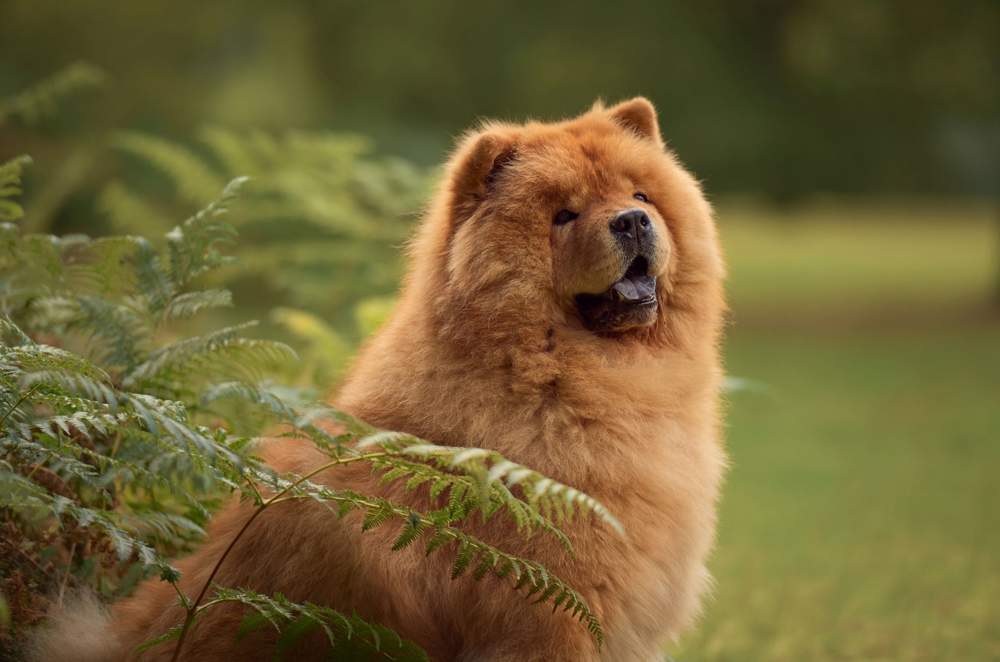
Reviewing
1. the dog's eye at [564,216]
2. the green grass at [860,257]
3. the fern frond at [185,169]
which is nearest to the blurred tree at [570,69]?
the green grass at [860,257]

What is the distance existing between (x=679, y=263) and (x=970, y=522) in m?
4.29

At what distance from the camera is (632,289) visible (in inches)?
140

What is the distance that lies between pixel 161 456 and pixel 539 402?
102cm

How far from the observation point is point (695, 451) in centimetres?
355

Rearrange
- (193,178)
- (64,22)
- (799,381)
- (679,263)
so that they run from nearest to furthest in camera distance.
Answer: (679,263), (193,178), (799,381), (64,22)

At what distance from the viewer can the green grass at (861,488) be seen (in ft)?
17.1

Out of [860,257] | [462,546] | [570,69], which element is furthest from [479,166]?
[860,257]

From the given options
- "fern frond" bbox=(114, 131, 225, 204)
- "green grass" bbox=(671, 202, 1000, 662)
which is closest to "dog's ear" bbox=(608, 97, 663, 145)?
"green grass" bbox=(671, 202, 1000, 662)

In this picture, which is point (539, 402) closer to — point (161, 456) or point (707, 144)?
point (161, 456)

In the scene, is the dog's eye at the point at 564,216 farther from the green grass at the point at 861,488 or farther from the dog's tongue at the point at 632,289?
the green grass at the point at 861,488

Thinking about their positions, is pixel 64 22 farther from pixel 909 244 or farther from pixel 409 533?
pixel 909 244

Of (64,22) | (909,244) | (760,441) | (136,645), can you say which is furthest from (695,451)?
(909,244)

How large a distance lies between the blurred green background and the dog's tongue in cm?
329

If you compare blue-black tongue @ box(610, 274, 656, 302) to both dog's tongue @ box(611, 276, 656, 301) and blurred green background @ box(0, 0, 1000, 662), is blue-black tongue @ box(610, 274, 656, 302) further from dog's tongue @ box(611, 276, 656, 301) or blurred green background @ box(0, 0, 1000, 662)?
blurred green background @ box(0, 0, 1000, 662)
